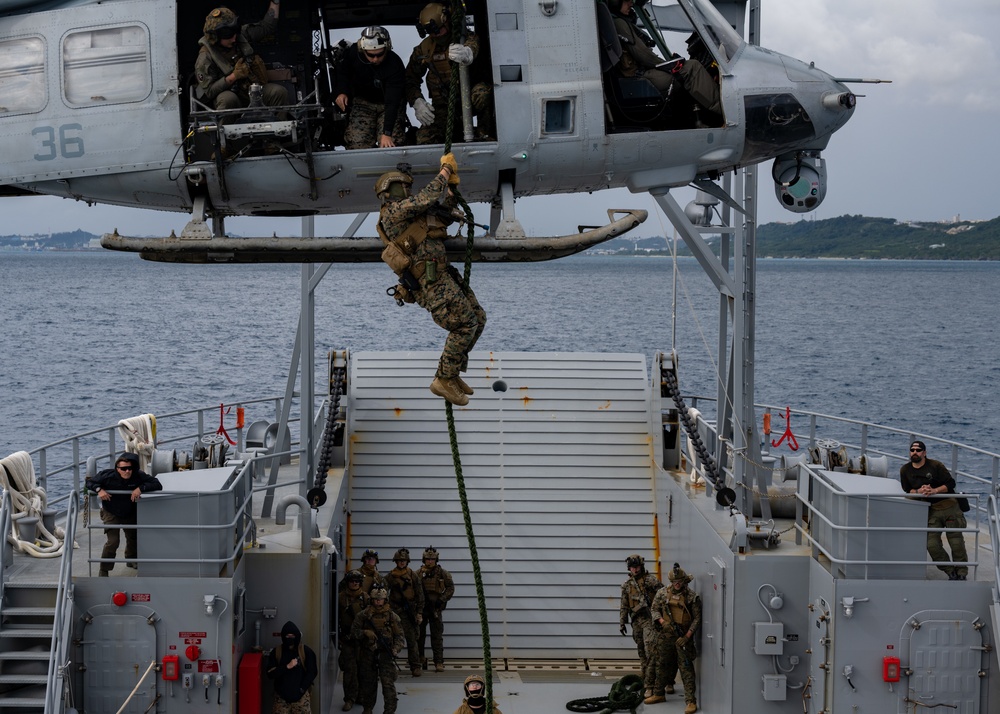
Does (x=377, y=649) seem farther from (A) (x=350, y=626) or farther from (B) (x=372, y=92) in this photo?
(B) (x=372, y=92)

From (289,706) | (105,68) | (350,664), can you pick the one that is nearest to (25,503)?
(289,706)

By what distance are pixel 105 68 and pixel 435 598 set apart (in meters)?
7.98

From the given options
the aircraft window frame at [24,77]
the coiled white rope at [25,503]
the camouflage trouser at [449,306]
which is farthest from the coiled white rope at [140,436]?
the camouflage trouser at [449,306]

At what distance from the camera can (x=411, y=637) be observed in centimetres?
1756

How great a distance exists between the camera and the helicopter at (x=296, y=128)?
43.2 feet

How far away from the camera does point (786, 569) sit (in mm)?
15062

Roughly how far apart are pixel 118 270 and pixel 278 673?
163 metres

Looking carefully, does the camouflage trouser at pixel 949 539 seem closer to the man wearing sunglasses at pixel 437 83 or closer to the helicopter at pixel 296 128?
the helicopter at pixel 296 128

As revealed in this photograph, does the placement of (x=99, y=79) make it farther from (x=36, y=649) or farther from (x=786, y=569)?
(x=786, y=569)

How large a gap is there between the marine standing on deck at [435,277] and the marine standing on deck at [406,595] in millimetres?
5562

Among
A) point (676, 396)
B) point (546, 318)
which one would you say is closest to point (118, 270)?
point (546, 318)

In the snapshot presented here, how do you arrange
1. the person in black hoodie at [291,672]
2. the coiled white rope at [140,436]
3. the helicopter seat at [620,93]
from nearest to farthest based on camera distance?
1. the helicopter seat at [620,93]
2. the person in black hoodie at [291,672]
3. the coiled white rope at [140,436]

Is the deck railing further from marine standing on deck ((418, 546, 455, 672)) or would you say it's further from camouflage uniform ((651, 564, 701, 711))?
marine standing on deck ((418, 546, 455, 672))

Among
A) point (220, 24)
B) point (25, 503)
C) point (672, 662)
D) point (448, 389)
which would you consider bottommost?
point (672, 662)
